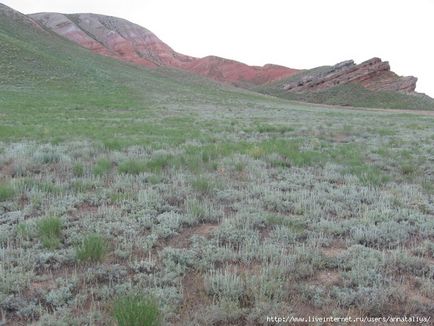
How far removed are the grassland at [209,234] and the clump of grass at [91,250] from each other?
2cm

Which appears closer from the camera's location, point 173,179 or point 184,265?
point 184,265

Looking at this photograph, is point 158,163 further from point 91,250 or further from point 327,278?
point 327,278

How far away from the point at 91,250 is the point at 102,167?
4643mm

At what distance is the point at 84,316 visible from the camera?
3.92 meters

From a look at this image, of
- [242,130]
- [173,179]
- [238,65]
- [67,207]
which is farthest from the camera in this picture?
[238,65]

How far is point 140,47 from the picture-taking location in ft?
415

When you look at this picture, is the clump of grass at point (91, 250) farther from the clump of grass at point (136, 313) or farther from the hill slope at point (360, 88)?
the hill slope at point (360, 88)

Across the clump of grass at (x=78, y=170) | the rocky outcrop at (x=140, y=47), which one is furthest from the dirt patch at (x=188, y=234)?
the rocky outcrop at (x=140, y=47)

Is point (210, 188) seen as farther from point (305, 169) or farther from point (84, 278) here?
point (84, 278)

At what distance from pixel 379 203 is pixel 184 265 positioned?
4.06 meters

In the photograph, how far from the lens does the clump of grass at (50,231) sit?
5379mm

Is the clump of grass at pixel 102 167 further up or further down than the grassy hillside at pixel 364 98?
further down

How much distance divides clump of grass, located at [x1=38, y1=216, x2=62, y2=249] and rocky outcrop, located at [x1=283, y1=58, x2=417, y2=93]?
81072 millimetres

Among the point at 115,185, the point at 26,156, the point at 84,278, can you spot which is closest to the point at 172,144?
the point at 26,156
